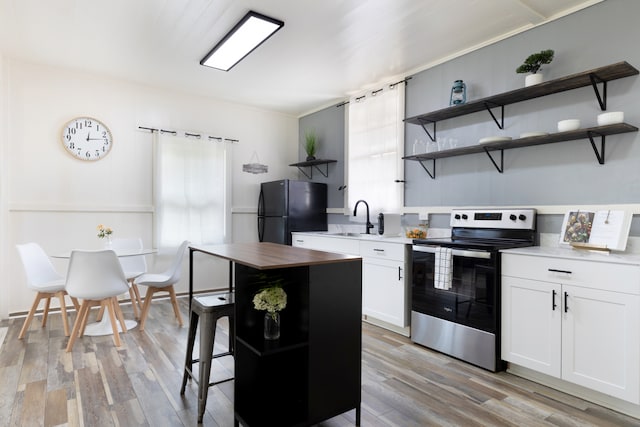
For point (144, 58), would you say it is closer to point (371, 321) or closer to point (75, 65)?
point (75, 65)

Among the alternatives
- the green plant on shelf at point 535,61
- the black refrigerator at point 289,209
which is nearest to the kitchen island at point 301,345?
the green plant on shelf at point 535,61

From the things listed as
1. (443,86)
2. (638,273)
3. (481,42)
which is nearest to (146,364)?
(638,273)

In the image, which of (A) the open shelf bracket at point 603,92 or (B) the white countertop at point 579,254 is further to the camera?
(A) the open shelf bracket at point 603,92

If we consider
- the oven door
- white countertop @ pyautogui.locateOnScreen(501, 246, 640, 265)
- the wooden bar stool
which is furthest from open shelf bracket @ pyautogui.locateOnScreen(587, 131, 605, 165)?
the wooden bar stool

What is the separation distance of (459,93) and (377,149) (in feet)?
4.12

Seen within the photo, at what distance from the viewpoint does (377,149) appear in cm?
445

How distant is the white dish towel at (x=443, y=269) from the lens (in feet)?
9.55

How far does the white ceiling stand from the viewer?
283 cm

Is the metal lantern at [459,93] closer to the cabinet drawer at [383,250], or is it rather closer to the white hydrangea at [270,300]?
the cabinet drawer at [383,250]

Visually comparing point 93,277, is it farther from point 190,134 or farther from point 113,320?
point 190,134

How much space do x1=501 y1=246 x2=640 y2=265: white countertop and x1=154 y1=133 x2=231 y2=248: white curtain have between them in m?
3.78

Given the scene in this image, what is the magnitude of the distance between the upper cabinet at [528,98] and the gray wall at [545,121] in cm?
6

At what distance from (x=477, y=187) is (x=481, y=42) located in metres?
1.33

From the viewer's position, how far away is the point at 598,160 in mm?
2646
